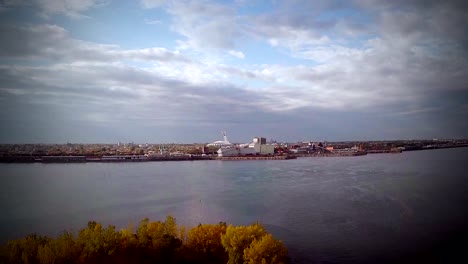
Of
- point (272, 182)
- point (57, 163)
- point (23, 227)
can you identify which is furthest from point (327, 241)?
point (57, 163)

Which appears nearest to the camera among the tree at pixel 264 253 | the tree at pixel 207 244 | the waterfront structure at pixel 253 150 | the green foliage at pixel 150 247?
the green foliage at pixel 150 247

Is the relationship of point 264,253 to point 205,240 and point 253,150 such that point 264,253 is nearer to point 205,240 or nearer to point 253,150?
point 205,240

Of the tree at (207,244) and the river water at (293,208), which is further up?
the tree at (207,244)

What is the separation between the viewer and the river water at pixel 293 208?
18.6 ft

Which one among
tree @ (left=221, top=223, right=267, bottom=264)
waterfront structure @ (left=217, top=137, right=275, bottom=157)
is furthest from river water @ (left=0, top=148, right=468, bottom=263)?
waterfront structure @ (left=217, top=137, right=275, bottom=157)

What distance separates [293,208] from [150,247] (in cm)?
460

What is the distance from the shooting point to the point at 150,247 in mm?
4004

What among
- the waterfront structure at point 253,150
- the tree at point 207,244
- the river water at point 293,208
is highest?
the waterfront structure at point 253,150

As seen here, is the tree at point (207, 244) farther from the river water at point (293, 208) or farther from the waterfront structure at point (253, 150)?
the waterfront structure at point (253, 150)

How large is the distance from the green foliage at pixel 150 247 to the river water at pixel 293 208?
1.24m

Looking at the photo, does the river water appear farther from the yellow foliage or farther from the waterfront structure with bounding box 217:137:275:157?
the waterfront structure with bounding box 217:137:275:157

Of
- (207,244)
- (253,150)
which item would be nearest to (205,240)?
(207,244)

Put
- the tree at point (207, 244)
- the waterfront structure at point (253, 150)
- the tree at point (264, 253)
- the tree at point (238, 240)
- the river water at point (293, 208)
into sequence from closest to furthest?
the tree at point (264, 253), the tree at point (238, 240), the tree at point (207, 244), the river water at point (293, 208), the waterfront structure at point (253, 150)

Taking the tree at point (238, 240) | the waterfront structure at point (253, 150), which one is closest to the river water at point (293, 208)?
the tree at point (238, 240)
